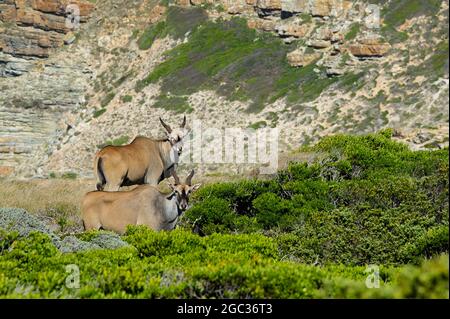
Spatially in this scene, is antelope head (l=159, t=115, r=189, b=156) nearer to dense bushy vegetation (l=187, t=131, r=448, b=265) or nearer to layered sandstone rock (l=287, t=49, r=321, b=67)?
dense bushy vegetation (l=187, t=131, r=448, b=265)

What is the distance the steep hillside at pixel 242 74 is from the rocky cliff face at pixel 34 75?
0.23m

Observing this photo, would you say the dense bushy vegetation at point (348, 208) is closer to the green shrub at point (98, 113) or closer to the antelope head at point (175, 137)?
the antelope head at point (175, 137)

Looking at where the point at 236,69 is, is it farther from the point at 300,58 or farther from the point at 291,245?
the point at 291,245

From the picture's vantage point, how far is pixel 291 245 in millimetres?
14484

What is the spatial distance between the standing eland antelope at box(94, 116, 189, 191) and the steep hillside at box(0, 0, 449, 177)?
2802 cm

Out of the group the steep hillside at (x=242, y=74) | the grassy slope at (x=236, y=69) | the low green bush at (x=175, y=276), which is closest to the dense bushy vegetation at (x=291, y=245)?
the low green bush at (x=175, y=276)

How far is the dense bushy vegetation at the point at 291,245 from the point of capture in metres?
8.09

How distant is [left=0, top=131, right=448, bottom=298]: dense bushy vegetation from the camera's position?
8086 mm

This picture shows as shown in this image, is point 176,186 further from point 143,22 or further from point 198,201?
point 143,22

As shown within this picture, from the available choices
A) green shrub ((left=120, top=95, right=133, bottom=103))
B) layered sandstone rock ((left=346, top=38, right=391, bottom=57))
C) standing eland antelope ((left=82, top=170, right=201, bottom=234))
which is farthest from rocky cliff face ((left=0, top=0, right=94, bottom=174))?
standing eland antelope ((left=82, top=170, right=201, bottom=234))

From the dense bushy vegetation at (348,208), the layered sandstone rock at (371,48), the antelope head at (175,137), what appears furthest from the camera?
the layered sandstone rock at (371,48)

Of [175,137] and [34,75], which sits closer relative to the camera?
[175,137]

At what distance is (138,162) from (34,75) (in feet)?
220

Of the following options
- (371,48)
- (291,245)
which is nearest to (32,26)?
(371,48)
